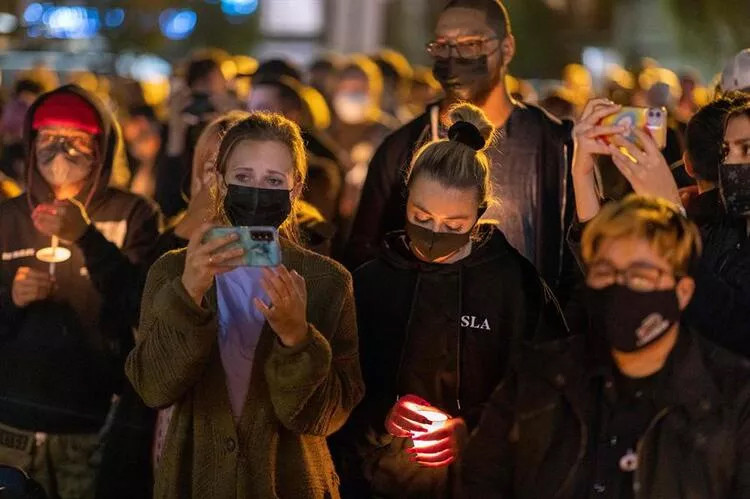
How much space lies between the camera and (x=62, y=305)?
22.1 feet

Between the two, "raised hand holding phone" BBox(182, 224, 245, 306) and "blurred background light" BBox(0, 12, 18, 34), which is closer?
"raised hand holding phone" BBox(182, 224, 245, 306)

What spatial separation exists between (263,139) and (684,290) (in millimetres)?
1712

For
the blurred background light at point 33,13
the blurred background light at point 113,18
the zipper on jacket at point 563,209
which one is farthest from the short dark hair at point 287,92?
the blurred background light at point 113,18

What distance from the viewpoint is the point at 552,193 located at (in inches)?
275

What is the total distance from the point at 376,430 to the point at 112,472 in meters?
1.40

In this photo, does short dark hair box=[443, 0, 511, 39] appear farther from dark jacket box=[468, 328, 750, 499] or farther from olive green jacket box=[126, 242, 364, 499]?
dark jacket box=[468, 328, 750, 499]

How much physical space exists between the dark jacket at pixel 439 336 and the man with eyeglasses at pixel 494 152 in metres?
0.98

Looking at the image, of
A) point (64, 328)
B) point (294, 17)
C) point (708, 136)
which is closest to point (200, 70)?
point (64, 328)

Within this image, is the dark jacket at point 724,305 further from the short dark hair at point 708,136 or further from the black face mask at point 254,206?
the black face mask at point 254,206

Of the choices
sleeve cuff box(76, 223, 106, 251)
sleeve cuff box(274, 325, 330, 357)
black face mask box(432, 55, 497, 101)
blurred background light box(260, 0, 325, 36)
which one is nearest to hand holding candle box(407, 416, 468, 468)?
sleeve cuff box(274, 325, 330, 357)

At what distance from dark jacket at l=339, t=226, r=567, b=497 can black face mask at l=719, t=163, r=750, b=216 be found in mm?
794

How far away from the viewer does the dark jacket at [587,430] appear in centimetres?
440

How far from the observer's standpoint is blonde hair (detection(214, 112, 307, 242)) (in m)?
5.55

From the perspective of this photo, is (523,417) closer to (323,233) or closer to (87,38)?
(323,233)
